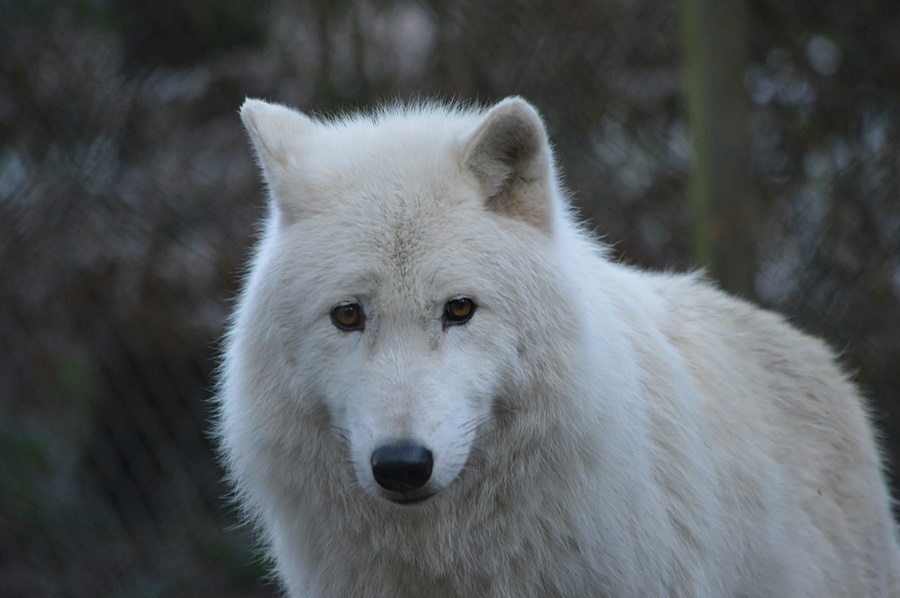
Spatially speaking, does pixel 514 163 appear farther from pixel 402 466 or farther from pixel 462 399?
pixel 402 466

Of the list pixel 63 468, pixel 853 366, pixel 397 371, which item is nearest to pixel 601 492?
pixel 397 371

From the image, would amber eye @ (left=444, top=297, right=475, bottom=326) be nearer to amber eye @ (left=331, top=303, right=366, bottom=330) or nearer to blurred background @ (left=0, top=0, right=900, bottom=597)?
amber eye @ (left=331, top=303, right=366, bottom=330)

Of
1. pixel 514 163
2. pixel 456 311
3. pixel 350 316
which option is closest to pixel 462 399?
pixel 456 311

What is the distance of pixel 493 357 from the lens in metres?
2.62

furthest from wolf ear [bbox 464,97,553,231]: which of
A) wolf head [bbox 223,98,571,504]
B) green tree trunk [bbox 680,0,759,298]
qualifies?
green tree trunk [bbox 680,0,759,298]

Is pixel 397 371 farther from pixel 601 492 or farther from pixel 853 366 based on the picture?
pixel 853 366

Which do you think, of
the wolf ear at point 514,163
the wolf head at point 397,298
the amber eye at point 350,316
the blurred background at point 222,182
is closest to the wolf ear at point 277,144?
the wolf head at point 397,298

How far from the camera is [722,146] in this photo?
186 inches

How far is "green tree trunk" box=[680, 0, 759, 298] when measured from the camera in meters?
4.71

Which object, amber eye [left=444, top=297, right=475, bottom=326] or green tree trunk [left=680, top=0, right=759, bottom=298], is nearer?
amber eye [left=444, top=297, right=475, bottom=326]

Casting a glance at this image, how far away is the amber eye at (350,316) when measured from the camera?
104 inches

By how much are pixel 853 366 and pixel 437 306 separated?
3.13 metres

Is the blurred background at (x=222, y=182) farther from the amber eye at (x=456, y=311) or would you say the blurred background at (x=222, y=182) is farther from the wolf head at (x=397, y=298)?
the amber eye at (x=456, y=311)

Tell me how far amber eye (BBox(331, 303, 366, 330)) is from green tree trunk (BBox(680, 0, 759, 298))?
2.58 meters
